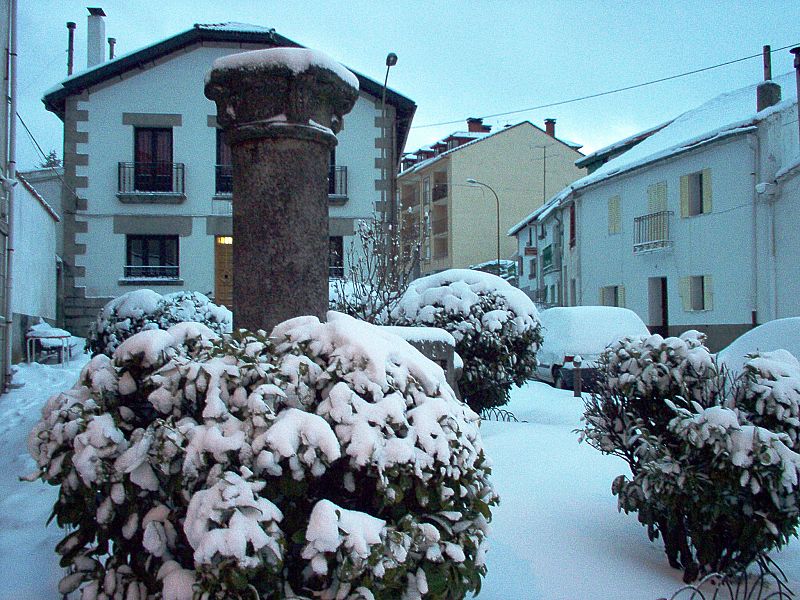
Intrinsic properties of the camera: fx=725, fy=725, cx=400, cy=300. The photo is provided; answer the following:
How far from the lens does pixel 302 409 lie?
2100 mm

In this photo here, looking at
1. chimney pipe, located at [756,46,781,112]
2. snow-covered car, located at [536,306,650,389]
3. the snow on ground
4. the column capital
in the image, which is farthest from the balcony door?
chimney pipe, located at [756,46,781,112]

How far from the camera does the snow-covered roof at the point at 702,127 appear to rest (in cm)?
1927

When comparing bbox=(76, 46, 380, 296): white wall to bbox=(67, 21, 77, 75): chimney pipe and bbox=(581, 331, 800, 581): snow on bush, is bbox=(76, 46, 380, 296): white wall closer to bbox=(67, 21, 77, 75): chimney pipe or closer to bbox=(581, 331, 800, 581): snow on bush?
bbox=(67, 21, 77, 75): chimney pipe

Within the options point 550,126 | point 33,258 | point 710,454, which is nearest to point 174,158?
point 33,258

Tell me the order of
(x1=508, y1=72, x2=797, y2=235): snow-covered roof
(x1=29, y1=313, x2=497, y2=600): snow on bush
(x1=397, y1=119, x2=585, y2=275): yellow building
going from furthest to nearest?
(x1=397, y1=119, x2=585, y2=275): yellow building
(x1=508, y1=72, x2=797, y2=235): snow-covered roof
(x1=29, y1=313, x2=497, y2=600): snow on bush

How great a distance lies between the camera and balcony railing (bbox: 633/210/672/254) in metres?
22.2

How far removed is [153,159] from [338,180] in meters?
4.78

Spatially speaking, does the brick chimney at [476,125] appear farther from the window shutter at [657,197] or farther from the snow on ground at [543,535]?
the snow on ground at [543,535]

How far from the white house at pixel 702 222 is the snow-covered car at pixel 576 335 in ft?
21.2

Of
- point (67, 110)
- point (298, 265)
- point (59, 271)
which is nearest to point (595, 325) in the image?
point (298, 265)

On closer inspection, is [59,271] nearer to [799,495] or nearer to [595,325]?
[595,325]

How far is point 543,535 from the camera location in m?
3.56

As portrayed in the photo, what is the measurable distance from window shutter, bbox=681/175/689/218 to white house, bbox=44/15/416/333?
8664mm

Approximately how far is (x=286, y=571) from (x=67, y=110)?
1893 centimetres
